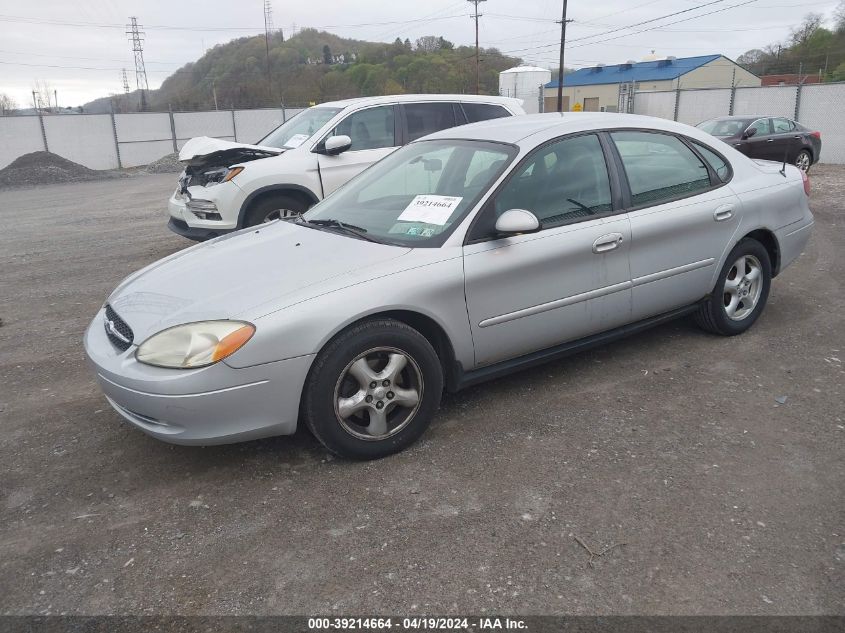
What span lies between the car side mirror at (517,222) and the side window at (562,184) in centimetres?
18

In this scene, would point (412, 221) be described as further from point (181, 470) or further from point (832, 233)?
point (832, 233)

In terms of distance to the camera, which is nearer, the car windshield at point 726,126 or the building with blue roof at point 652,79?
the car windshield at point 726,126

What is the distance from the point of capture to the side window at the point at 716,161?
4.69 meters

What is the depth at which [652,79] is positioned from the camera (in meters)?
54.3

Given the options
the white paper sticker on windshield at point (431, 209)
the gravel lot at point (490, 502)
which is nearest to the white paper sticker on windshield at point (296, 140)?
the gravel lot at point (490, 502)

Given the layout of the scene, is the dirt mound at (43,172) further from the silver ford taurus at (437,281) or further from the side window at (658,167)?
the side window at (658,167)

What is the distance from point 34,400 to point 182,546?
219 cm

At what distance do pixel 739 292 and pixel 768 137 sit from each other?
1293 cm

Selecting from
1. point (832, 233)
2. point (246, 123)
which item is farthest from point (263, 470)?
point (246, 123)

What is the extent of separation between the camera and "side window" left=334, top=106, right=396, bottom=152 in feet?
25.8

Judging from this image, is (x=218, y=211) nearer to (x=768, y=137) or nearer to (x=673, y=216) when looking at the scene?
(x=673, y=216)

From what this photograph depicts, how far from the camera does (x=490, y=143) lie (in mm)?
4078

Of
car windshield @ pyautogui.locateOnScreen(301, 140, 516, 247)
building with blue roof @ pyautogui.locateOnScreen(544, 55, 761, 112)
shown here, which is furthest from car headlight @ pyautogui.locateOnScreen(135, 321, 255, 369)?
building with blue roof @ pyautogui.locateOnScreen(544, 55, 761, 112)

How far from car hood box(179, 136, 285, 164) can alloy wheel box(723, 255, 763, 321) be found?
5207 millimetres
